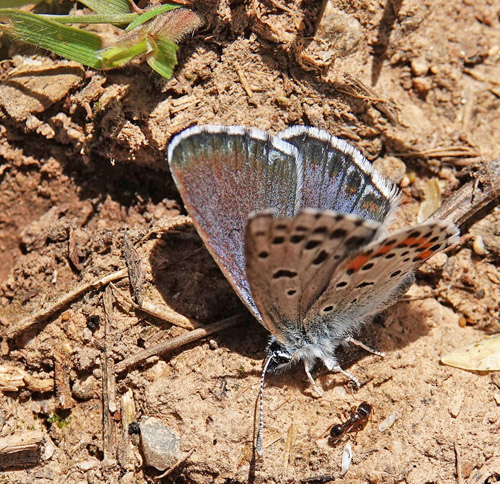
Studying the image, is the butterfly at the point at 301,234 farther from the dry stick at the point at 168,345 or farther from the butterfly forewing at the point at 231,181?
the dry stick at the point at 168,345

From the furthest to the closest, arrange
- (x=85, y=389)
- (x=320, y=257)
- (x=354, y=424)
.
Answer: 1. (x=85, y=389)
2. (x=354, y=424)
3. (x=320, y=257)

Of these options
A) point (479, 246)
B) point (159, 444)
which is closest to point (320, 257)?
point (159, 444)

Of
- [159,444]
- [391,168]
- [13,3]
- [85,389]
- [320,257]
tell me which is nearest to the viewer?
[320,257]

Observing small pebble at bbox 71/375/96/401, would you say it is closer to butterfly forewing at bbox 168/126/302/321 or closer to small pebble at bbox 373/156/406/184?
butterfly forewing at bbox 168/126/302/321

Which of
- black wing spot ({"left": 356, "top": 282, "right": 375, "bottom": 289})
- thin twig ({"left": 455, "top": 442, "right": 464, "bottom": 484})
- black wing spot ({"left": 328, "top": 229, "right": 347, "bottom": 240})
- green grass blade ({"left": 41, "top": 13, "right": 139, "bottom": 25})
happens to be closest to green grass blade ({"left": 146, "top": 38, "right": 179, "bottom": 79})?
green grass blade ({"left": 41, "top": 13, "right": 139, "bottom": 25})

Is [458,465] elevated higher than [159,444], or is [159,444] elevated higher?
[458,465]

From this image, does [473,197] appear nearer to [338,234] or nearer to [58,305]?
[338,234]
